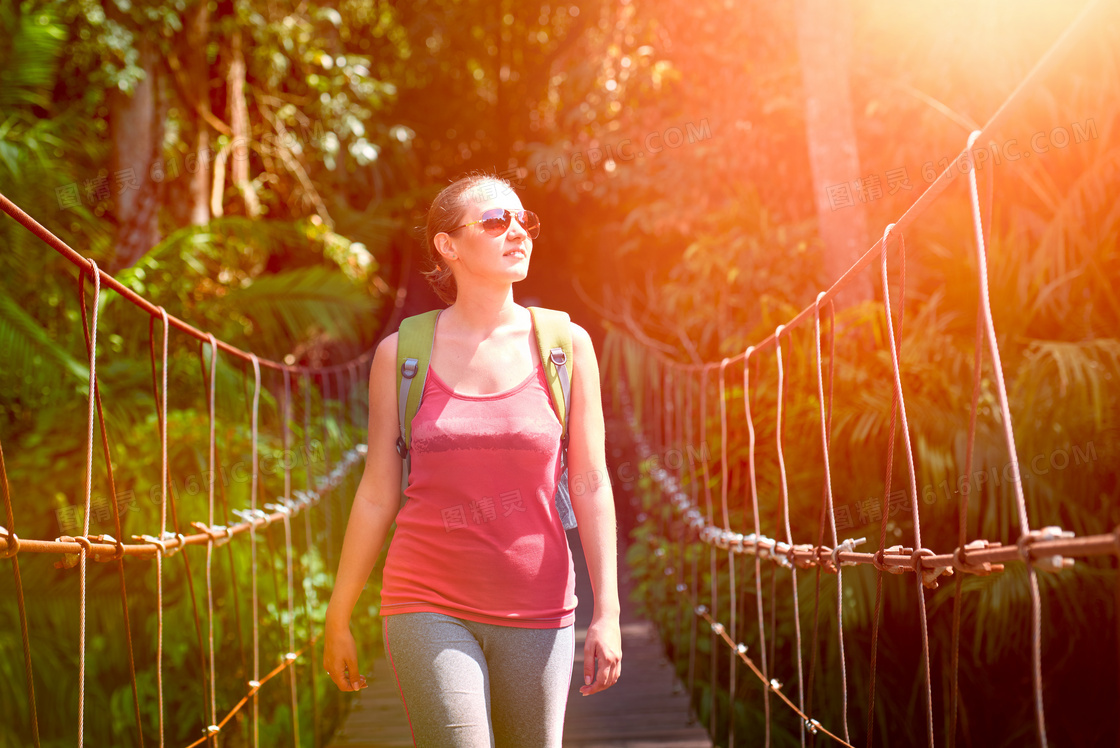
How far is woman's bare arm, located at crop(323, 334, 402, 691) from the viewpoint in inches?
49.4

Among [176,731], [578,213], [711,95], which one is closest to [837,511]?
[176,731]

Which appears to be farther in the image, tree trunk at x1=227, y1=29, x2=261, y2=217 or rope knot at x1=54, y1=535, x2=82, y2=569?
tree trunk at x1=227, y1=29, x2=261, y2=217

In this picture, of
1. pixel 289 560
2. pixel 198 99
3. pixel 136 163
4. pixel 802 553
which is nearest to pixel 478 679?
pixel 802 553

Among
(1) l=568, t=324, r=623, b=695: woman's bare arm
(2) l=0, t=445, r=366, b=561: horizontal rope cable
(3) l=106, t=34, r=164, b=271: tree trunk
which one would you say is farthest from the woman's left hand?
(3) l=106, t=34, r=164, b=271: tree trunk

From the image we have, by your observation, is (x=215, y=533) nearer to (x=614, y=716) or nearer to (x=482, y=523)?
(x=482, y=523)

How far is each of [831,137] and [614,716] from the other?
8.69 feet

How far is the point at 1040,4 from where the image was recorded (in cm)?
468

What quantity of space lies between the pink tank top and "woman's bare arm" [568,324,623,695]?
0.05 metres

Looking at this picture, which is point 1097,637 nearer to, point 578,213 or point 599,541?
point 599,541

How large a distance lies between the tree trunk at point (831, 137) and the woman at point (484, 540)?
309cm

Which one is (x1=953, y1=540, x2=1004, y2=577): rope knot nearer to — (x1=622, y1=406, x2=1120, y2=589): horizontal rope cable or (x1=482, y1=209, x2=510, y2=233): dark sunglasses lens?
(x1=622, y1=406, x2=1120, y2=589): horizontal rope cable

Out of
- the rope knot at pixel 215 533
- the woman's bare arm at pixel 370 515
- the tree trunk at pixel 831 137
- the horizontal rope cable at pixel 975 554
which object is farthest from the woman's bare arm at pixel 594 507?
the tree trunk at pixel 831 137

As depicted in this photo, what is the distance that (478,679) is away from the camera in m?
1.17

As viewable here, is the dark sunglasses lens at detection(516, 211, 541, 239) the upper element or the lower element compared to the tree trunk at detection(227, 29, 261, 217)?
lower
